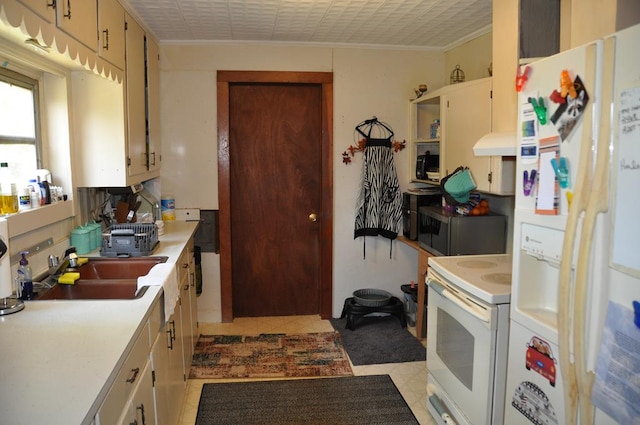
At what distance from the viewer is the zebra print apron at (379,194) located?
13.4 feet

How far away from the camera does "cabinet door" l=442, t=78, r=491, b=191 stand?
301cm

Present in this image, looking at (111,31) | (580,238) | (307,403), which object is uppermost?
(111,31)

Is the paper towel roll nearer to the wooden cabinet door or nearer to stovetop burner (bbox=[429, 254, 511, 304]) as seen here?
stovetop burner (bbox=[429, 254, 511, 304])

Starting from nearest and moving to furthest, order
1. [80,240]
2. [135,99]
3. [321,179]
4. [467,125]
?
[80,240] → [135,99] → [467,125] → [321,179]

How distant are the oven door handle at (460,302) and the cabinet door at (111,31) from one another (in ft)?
6.63

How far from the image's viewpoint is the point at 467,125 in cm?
321

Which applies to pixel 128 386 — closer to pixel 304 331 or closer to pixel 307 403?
pixel 307 403

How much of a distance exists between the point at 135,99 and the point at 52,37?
126 cm

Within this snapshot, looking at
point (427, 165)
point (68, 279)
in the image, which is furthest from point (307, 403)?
point (427, 165)

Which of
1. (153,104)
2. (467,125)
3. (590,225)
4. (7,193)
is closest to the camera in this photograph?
(590,225)

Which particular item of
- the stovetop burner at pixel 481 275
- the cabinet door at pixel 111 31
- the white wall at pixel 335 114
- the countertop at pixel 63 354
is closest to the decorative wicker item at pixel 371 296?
the white wall at pixel 335 114

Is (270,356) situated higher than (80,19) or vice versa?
(80,19)

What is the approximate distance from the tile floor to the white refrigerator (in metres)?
1.13

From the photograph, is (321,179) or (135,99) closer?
(135,99)
